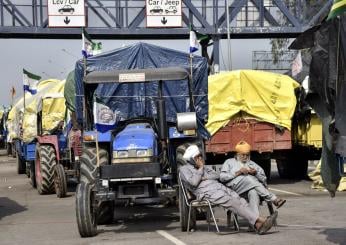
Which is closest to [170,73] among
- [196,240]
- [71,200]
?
[196,240]

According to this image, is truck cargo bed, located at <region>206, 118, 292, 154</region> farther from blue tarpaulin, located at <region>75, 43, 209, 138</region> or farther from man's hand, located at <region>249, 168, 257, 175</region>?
man's hand, located at <region>249, 168, 257, 175</region>

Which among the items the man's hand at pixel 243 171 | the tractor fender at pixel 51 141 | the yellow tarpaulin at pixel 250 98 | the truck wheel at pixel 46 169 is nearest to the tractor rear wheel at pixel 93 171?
the man's hand at pixel 243 171

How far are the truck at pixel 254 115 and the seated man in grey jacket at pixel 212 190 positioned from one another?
709 cm

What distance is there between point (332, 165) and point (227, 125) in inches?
373

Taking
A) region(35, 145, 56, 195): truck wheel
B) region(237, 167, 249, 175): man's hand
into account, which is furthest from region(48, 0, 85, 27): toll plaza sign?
region(237, 167, 249, 175): man's hand

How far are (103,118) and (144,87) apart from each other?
2573 millimetres

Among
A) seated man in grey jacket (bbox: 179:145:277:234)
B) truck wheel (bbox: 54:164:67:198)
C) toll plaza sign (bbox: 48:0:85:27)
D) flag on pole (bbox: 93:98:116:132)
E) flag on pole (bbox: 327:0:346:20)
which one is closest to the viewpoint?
flag on pole (bbox: 327:0:346:20)

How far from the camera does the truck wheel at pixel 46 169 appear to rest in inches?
710

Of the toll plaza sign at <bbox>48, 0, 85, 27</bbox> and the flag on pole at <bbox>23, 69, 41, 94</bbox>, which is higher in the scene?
the toll plaza sign at <bbox>48, 0, 85, 27</bbox>

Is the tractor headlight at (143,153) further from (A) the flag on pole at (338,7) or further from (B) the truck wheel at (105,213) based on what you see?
(A) the flag on pole at (338,7)

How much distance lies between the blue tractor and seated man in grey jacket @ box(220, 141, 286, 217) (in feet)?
2.71

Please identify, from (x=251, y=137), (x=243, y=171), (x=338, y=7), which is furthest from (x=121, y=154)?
(x=251, y=137)

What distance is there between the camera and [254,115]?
18.6 m

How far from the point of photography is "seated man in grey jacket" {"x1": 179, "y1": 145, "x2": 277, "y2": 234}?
34.4ft
